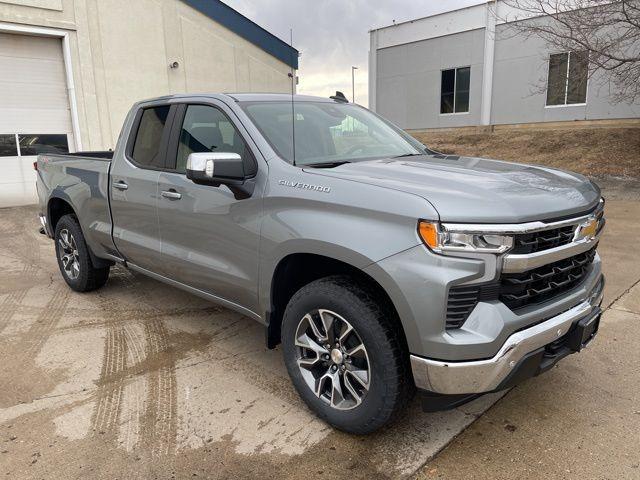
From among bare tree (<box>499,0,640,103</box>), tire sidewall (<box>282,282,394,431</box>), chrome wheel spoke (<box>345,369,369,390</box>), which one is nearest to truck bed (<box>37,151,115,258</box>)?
tire sidewall (<box>282,282,394,431</box>)

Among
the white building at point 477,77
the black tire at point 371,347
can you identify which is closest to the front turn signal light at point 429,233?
the black tire at point 371,347

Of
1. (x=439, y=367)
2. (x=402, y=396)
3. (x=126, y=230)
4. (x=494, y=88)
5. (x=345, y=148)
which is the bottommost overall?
(x=402, y=396)

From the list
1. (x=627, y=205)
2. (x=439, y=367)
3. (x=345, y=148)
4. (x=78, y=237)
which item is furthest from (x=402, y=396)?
(x=627, y=205)

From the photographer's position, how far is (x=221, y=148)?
3.51 metres

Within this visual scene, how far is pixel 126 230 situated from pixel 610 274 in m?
5.01

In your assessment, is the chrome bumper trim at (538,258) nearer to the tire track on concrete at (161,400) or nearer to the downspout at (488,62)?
the tire track on concrete at (161,400)

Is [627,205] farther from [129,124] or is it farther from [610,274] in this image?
[129,124]

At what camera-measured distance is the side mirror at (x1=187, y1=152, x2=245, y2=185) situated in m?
2.90

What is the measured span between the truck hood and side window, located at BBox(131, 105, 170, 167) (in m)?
1.66

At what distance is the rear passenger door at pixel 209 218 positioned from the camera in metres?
3.15

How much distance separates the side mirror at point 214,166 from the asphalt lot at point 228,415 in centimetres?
140

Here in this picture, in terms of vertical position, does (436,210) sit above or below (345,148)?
below

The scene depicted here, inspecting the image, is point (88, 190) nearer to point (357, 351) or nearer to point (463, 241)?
point (357, 351)

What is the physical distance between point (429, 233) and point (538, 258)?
0.54m
